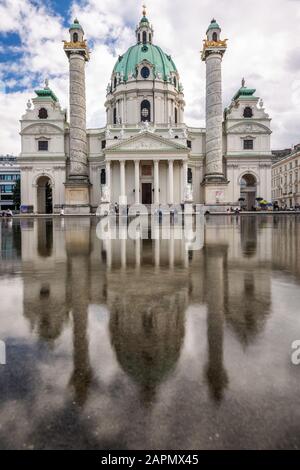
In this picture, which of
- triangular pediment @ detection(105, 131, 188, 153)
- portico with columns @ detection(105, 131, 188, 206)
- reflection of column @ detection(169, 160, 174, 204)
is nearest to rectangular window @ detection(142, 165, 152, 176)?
portico with columns @ detection(105, 131, 188, 206)

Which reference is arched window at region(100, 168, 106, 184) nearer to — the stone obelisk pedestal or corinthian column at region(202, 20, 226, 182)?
the stone obelisk pedestal

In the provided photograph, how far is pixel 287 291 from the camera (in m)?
4.74

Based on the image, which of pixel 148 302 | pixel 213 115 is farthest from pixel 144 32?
pixel 148 302

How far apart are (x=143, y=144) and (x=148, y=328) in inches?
1767

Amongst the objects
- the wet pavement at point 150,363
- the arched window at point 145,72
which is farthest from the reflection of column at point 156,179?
the wet pavement at point 150,363

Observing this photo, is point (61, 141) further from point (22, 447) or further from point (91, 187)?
point (22, 447)

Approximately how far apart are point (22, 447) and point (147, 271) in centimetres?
458

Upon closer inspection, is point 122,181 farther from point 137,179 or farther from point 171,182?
point 171,182

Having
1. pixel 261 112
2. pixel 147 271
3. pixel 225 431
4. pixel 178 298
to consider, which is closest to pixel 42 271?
pixel 147 271

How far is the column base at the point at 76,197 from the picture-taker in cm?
4441

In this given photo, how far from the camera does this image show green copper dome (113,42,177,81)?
55438 mm

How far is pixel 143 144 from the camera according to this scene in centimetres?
4572

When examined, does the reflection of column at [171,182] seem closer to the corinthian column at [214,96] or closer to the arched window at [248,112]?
the corinthian column at [214,96]

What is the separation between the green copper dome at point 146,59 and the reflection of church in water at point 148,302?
56128 millimetres
